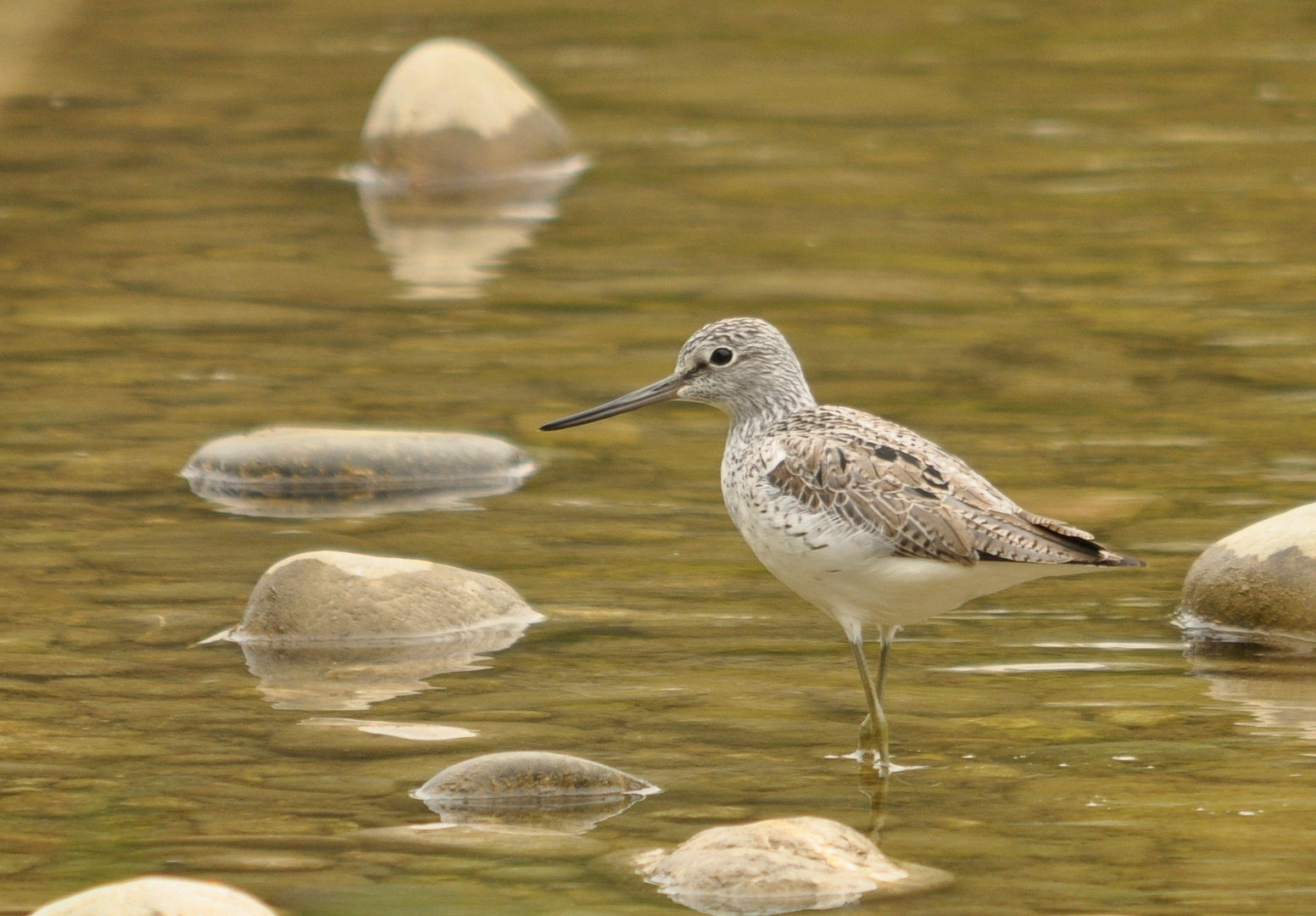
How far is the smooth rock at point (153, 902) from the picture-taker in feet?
17.1

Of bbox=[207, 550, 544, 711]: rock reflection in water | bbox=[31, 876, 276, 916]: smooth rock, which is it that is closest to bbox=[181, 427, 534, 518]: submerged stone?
bbox=[207, 550, 544, 711]: rock reflection in water

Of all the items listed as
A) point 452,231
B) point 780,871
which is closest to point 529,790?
point 780,871

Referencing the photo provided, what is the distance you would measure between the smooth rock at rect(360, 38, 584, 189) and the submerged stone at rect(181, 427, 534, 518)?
263 inches

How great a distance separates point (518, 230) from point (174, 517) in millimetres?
5918

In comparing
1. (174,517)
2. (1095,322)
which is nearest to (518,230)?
(1095,322)

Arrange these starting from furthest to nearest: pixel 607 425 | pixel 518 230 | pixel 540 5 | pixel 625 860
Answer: pixel 540 5, pixel 518 230, pixel 607 425, pixel 625 860

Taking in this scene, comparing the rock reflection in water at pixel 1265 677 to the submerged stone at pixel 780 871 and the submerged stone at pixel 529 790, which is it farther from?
the submerged stone at pixel 529 790

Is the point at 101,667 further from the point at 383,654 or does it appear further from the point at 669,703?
the point at 669,703

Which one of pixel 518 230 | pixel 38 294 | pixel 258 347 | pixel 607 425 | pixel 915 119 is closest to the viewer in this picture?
pixel 607 425

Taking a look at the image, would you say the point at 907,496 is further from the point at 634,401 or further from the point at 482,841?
the point at 482,841

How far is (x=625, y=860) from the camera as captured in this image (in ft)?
20.4

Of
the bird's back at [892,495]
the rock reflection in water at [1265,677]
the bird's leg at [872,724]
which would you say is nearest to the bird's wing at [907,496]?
the bird's back at [892,495]

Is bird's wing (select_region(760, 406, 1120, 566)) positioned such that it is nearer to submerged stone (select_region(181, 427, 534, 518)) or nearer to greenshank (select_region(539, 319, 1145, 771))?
greenshank (select_region(539, 319, 1145, 771))

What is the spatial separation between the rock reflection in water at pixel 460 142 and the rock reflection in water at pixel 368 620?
25.7 feet
